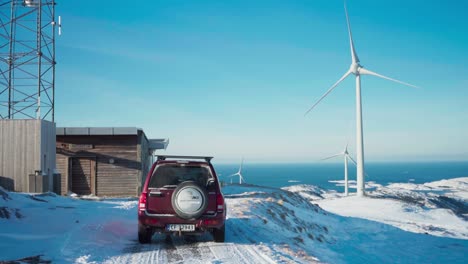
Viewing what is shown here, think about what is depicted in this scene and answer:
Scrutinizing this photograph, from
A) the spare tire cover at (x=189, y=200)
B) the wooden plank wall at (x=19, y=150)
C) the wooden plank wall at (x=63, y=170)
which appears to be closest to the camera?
the spare tire cover at (x=189, y=200)

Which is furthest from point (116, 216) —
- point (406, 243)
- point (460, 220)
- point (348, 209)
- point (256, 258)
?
point (460, 220)

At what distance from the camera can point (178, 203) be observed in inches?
320

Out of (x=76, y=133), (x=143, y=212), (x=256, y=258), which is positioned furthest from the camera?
(x=76, y=133)

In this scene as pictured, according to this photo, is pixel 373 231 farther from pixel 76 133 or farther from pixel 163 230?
pixel 76 133

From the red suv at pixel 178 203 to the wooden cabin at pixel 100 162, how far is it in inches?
586

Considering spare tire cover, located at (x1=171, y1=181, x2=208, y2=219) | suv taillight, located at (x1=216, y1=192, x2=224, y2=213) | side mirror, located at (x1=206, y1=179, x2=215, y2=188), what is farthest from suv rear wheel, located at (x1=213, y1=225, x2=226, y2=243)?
side mirror, located at (x1=206, y1=179, x2=215, y2=188)

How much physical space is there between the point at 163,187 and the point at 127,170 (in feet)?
51.0

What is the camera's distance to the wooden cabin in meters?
23.1

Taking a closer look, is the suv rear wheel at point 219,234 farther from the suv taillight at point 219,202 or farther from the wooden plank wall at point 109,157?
the wooden plank wall at point 109,157

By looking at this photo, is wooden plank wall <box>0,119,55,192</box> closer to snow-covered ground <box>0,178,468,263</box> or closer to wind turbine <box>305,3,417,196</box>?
snow-covered ground <box>0,178,468,263</box>

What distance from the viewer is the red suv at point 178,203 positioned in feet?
26.7

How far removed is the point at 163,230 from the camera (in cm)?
839

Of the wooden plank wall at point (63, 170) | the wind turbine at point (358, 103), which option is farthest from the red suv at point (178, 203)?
the wind turbine at point (358, 103)

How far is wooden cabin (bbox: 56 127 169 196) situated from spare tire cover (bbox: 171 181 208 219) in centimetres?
1566
